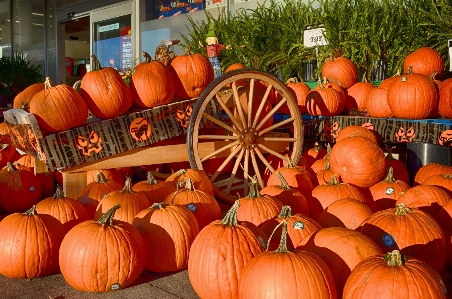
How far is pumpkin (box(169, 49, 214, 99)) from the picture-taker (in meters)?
3.86

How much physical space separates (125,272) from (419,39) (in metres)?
4.10

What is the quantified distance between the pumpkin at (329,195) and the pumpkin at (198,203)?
60 cm

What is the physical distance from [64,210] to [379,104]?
9.20ft

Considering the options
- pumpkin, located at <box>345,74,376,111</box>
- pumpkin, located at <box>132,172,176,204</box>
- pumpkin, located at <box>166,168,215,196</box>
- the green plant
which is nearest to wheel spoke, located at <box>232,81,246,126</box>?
pumpkin, located at <box>166,168,215,196</box>

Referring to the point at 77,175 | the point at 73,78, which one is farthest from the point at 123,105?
the point at 73,78

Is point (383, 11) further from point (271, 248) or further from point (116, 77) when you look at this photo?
point (271, 248)

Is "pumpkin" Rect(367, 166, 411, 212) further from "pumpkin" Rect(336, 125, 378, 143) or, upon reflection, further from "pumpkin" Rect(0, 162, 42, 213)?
"pumpkin" Rect(0, 162, 42, 213)

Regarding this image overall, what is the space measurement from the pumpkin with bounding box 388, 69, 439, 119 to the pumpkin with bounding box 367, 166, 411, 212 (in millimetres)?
1027

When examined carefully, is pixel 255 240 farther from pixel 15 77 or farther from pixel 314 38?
pixel 15 77

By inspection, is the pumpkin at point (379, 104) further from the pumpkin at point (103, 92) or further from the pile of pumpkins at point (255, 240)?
the pumpkin at point (103, 92)

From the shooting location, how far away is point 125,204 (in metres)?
2.64

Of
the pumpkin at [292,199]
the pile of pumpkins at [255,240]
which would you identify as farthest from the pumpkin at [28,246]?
the pumpkin at [292,199]

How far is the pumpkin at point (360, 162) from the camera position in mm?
3289

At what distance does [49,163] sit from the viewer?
322 centimetres
